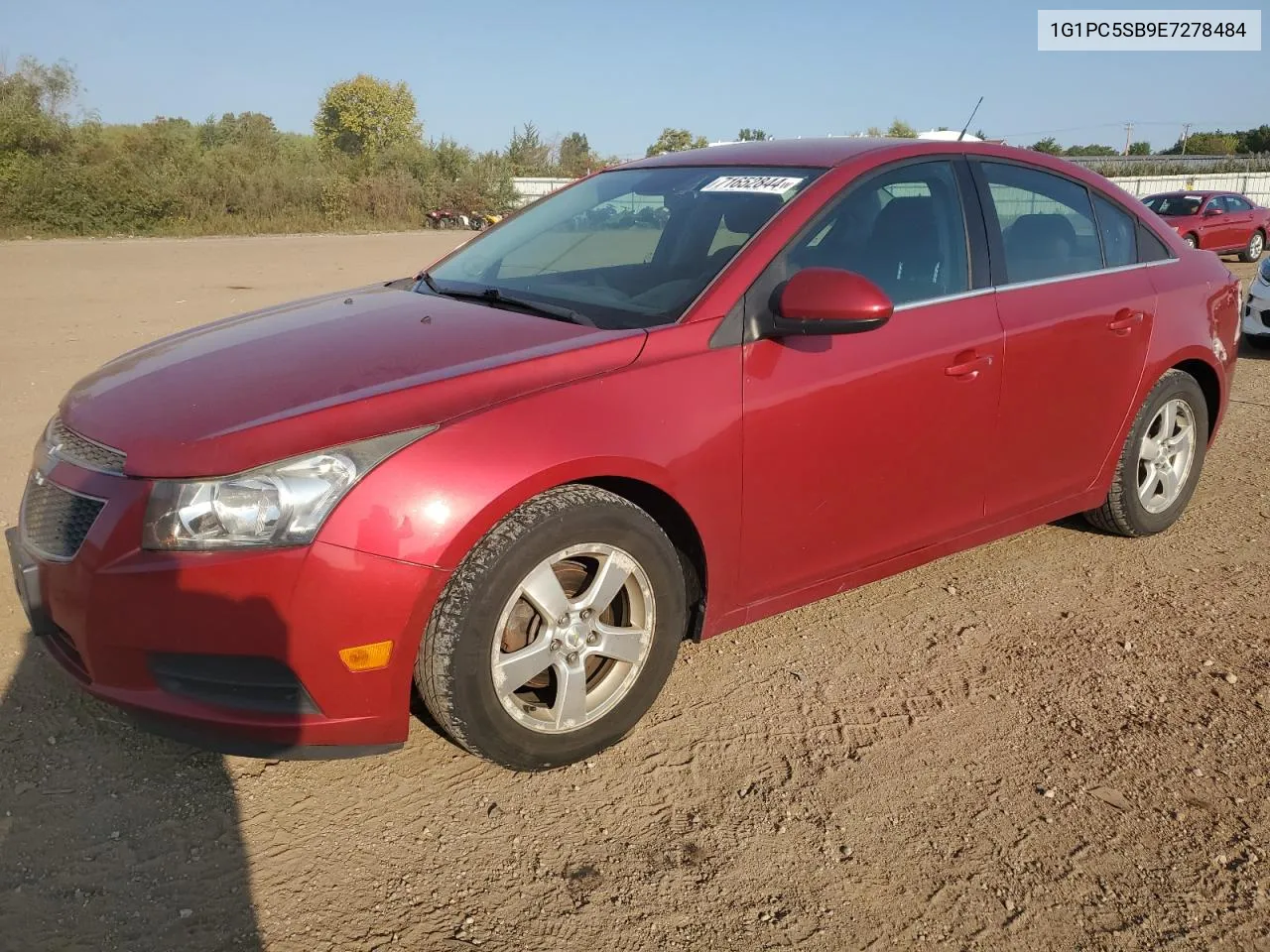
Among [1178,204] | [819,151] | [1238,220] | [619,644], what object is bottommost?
[619,644]

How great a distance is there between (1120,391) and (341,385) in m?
3.12

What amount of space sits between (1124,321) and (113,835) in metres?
3.92

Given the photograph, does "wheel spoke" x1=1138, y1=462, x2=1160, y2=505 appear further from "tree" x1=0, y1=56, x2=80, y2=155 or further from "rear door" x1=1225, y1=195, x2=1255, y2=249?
"tree" x1=0, y1=56, x2=80, y2=155

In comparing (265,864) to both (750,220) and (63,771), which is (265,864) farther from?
(750,220)

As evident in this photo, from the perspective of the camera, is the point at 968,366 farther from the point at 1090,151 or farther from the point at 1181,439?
the point at 1090,151

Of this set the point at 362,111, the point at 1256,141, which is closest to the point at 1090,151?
the point at 1256,141

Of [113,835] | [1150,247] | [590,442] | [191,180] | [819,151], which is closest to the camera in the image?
[113,835]

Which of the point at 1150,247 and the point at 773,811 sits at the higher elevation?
the point at 1150,247

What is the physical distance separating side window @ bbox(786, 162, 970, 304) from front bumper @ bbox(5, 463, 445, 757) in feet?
5.49

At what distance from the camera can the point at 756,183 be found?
3.38m

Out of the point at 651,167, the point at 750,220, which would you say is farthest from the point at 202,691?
the point at 651,167

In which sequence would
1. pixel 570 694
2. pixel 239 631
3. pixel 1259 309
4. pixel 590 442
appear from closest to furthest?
pixel 239 631 < pixel 590 442 < pixel 570 694 < pixel 1259 309

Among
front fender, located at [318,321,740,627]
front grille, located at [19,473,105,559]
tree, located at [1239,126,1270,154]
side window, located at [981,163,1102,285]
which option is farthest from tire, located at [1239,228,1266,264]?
tree, located at [1239,126,1270,154]

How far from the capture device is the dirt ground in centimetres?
221
